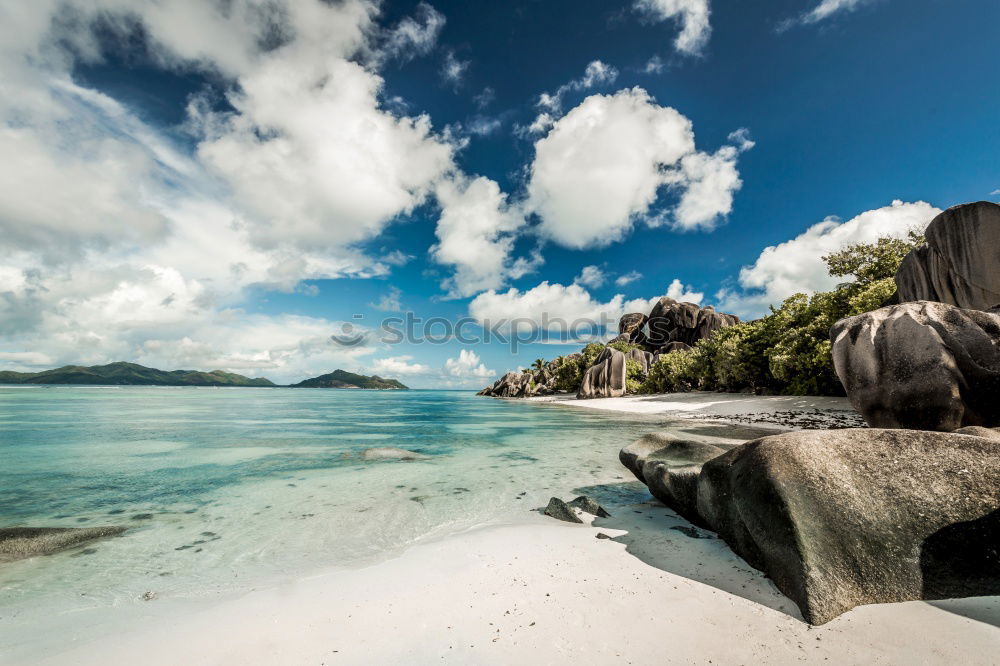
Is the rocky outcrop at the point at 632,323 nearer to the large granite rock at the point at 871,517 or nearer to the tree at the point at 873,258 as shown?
the tree at the point at 873,258

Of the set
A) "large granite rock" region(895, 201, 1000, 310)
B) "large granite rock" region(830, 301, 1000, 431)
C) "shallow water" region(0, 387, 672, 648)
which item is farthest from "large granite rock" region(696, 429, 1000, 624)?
"large granite rock" region(895, 201, 1000, 310)

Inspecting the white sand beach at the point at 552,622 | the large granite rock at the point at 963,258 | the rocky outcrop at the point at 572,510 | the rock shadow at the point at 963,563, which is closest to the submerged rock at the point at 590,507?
the rocky outcrop at the point at 572,510

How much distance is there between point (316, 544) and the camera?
605cm

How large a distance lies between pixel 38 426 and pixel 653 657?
116ft

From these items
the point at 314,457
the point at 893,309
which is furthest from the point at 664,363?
the point at 314,457

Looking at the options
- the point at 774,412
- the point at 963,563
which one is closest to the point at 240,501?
the point at 963,563

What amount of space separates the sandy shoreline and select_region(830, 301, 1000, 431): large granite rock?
8.46 m

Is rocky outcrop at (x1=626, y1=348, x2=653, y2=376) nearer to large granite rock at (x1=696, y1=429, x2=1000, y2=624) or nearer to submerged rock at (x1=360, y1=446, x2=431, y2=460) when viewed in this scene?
submerged rock at (x1=360, y1=446, x2=431, y2=460)

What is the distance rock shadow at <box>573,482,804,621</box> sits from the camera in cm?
392

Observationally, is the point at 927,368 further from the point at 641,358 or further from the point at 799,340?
the point at 641,358

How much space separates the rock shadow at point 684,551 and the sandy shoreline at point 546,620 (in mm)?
26

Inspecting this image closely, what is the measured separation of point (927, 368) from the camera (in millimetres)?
9422

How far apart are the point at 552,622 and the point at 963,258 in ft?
66.4

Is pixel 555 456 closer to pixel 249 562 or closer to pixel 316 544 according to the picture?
pixel 316 544
